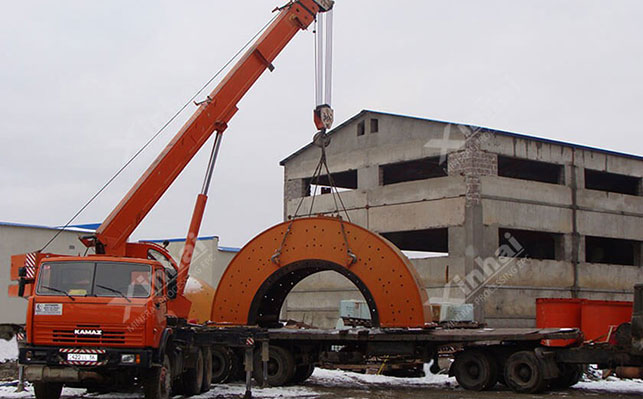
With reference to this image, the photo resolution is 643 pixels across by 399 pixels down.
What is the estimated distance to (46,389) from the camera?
1220cm

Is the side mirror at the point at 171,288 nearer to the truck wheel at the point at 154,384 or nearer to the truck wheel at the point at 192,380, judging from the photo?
the truck wheel at the point at 154,384

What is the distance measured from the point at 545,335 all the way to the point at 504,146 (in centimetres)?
1580

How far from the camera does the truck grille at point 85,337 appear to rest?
11680mm

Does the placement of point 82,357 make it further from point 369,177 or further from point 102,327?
point 369,177

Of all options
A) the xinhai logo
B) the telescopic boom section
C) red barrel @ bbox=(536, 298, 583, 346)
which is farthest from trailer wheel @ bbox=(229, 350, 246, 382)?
red barrel @ bbox=(536, 298, 583, 346)

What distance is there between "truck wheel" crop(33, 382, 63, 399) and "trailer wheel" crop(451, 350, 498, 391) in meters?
8.09

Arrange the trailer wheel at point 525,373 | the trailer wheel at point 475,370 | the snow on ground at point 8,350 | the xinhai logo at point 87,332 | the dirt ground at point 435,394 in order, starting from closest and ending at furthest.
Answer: the xinhai logo at point 87,332
the dirt ground at point 435,394
the trailer wheel at point 525,373
the trailer wheel at point 475,370
the snow on ground at point 8,350

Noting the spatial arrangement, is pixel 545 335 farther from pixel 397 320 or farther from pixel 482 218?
pixel 482 218

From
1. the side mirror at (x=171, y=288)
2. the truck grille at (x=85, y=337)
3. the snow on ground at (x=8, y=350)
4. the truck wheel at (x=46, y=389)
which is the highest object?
the side mirror at (x=171, y=288)

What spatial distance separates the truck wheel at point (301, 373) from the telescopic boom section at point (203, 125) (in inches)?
186

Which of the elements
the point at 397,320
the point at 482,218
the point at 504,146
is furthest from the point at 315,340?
the point at 504,146

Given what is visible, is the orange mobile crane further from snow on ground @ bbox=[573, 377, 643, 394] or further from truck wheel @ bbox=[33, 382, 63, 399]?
snow on ground @ bbox=[573, 377, 643, 394]

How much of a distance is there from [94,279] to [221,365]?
555cm

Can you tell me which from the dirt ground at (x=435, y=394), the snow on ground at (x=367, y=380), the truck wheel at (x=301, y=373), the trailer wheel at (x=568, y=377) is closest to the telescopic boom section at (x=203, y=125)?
the truck wheel at (x=301, y=373)
